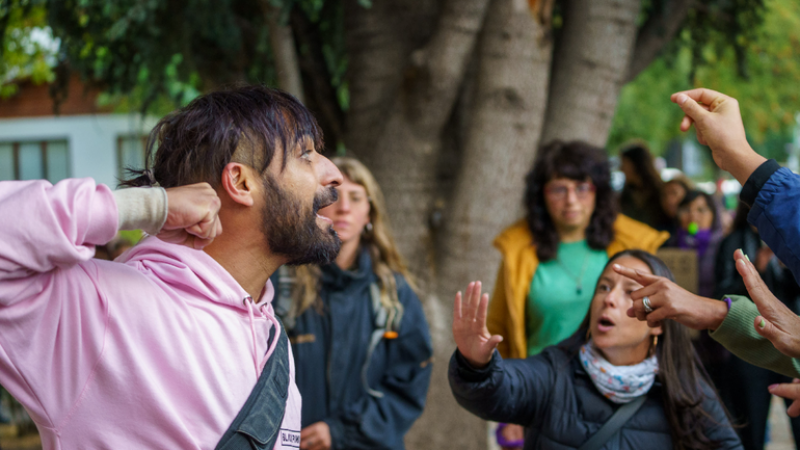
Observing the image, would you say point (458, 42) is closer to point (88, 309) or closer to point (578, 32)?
point (578, 32)

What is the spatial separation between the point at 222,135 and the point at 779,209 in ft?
4.69

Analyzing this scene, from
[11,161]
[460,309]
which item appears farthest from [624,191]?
[11,161]

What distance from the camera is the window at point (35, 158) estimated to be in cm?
1988

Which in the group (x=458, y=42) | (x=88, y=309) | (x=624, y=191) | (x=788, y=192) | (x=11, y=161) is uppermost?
(x=458, y=42)

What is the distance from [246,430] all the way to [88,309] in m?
0.42

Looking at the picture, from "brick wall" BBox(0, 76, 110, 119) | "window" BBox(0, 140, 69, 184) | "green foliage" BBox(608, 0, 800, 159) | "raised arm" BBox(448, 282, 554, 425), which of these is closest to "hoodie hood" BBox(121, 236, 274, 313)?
"raised arm" BBox(448, 282, 554, 425)

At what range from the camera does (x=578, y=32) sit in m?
4.78

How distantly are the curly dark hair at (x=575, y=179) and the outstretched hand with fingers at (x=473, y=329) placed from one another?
1556mm

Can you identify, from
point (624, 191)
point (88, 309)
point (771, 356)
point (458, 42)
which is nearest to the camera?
point (88, 309)

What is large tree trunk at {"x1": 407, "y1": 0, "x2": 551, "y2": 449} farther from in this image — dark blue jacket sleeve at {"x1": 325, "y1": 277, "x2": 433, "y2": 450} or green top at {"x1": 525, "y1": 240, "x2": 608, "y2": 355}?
dark blue jacket sleeve at {"x1": 325, "y1": 277, "x2": 433, "y2": 450}

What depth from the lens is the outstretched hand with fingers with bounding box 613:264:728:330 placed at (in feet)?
6.77

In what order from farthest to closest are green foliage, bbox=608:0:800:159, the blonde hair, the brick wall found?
the brick wall < green foliage, bbox=608:0:800:159 < the blonde hair

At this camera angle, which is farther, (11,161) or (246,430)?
(11,161)

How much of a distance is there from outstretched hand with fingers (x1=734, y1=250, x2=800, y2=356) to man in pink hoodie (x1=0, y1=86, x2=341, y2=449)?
1.13m
